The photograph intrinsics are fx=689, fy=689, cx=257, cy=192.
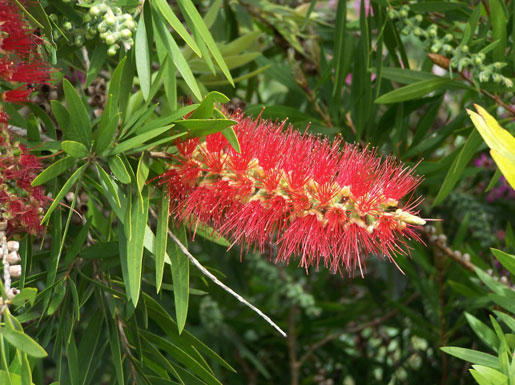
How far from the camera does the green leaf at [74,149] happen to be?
2.62 ft

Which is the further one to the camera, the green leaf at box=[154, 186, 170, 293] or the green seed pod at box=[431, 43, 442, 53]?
the green seed pod at box=[431, 43, 442, 53]

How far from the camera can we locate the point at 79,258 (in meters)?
1.02

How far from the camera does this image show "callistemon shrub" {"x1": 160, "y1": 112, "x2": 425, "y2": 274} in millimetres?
875

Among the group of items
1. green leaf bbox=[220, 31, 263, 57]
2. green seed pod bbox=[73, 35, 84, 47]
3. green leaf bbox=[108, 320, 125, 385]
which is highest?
green seed pod bbox=[73, 35, 84, 47]

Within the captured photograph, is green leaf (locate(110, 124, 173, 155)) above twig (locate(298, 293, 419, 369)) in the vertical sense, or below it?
above

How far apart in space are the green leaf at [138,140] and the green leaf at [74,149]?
3cm

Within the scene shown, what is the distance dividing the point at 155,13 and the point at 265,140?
0.22m

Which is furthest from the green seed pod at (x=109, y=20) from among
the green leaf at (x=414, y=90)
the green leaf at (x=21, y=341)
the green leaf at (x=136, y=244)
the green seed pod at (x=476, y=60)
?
the green seed pod at (x=476, y=60)

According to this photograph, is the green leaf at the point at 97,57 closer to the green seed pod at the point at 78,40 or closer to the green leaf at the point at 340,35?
the green seed pod at the point at 78,40

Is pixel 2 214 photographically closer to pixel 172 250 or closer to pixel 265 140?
pixel 172 250

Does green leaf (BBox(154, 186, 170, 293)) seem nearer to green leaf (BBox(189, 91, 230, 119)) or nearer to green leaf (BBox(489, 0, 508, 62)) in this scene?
green leaf (BBox(189, 91, 230, 119))

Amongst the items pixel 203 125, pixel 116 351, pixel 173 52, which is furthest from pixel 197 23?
pixel 116 351

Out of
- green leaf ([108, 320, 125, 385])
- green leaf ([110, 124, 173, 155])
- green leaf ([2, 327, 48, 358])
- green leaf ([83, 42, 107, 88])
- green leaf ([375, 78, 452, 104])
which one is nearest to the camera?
green leaf ([2, 327, 48, 358])

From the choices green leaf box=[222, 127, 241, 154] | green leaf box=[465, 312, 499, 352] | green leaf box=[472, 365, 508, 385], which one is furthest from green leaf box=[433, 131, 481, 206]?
green leaf box=[222, 127, 241, 154]
